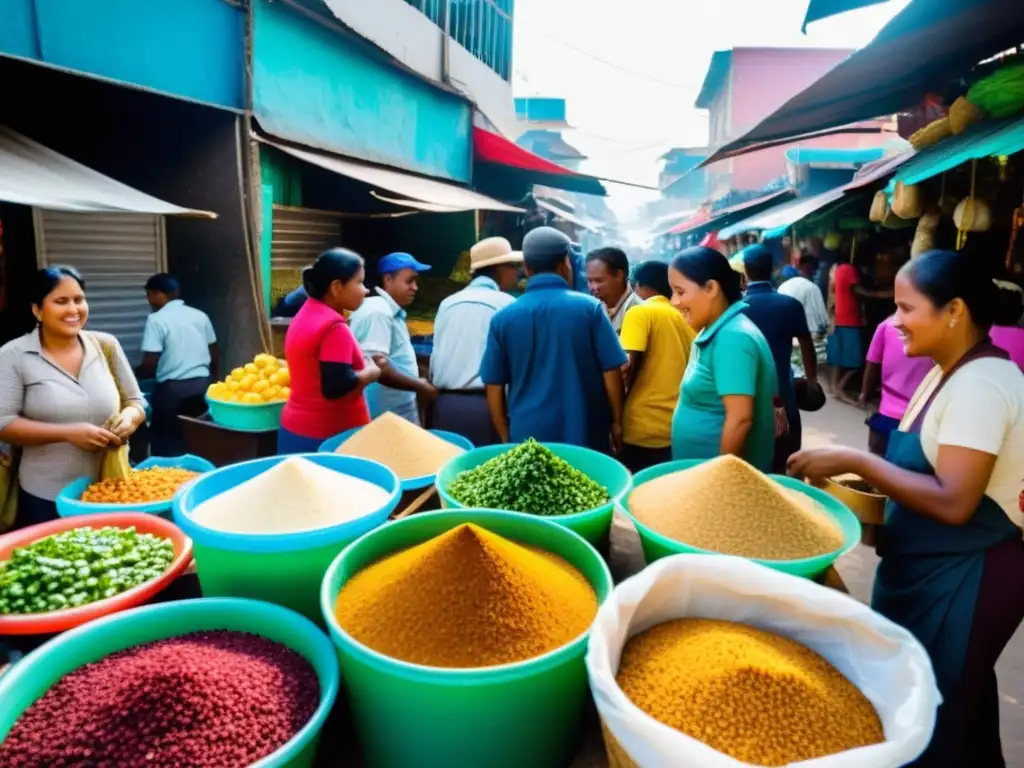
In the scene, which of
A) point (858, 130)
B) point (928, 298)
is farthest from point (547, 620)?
point (858, 130)

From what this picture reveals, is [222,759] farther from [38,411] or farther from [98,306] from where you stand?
[98,306]

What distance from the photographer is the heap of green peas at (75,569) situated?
133 centimetres

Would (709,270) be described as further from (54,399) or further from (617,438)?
(54,399)

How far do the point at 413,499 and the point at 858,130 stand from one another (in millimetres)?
7268

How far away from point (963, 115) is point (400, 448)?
172 inches

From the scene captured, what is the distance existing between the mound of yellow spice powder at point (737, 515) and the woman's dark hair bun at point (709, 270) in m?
0.90

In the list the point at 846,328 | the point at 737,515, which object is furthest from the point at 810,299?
the point at 737,515

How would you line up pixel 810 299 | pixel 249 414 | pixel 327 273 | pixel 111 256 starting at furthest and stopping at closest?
1. pixel 810 299
2. pixel 111 256
3. pixel 249 414
4. pixel 327 273

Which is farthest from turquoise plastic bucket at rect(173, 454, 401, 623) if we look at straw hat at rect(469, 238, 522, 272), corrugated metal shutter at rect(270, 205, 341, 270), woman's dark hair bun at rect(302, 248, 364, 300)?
corrugated metal shutter at rect(270, 205, 341, 270)

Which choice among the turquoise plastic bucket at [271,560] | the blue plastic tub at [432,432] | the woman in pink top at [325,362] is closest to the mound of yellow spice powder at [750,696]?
the turquoise plastic bucket at [271,560]

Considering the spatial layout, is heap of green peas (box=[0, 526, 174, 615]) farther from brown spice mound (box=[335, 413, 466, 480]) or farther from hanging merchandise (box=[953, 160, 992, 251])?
hanging merchandise (box=[953, 160, 992, 251])

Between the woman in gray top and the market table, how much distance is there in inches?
38.9

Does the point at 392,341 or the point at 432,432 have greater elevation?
the point at 392,341

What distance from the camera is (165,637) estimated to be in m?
1.14
